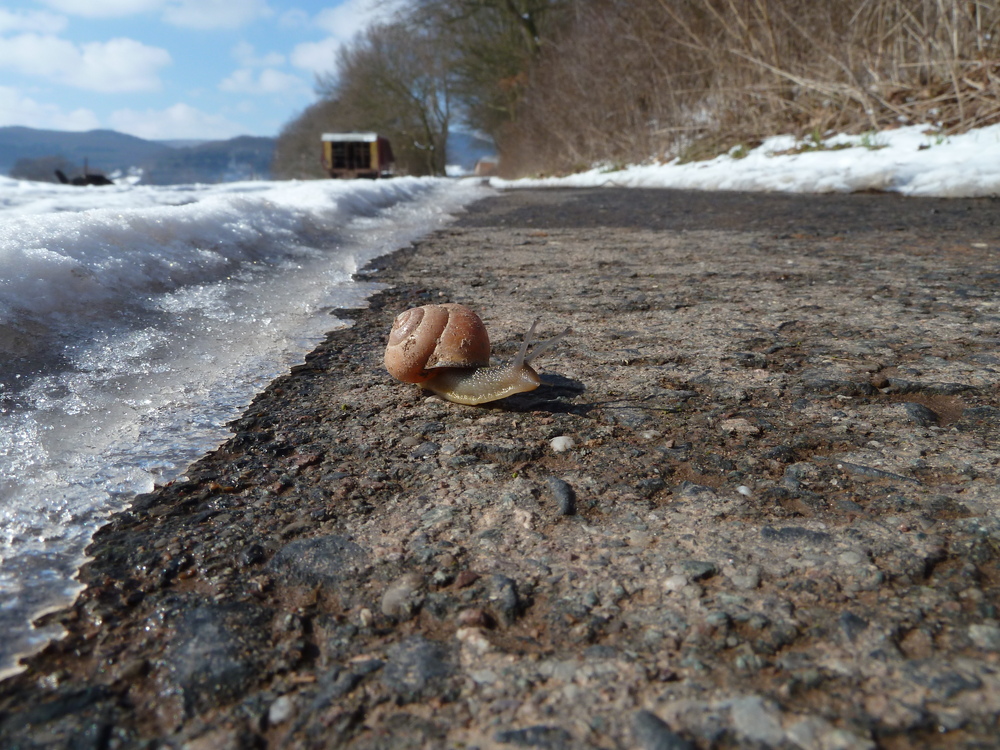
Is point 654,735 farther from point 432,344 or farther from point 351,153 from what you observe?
point 351,153

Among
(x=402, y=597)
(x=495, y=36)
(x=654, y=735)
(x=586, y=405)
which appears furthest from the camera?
(x=495, y=36)

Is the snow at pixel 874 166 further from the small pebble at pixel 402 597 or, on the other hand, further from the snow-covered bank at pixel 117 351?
the small pebble at pixel 402 597

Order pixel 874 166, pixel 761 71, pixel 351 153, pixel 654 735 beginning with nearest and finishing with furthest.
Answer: pixel 654 735, pixel 874 166, pixel 761 71, pixel 351 153

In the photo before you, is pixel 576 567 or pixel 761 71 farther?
pixel 761 71

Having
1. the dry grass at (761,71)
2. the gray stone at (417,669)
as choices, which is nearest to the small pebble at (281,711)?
the gray stone at (417,669)

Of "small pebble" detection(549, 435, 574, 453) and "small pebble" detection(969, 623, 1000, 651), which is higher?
"small pebble" detection(549, 435, 574, 453)

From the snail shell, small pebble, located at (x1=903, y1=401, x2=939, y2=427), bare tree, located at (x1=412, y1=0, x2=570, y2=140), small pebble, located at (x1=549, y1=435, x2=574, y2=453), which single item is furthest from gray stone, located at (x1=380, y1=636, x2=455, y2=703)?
bare tree, located at (x1=412, y1=0, x2=570, y2=140)

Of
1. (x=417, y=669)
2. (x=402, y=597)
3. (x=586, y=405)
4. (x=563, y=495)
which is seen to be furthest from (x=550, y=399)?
(x=417, y=669)

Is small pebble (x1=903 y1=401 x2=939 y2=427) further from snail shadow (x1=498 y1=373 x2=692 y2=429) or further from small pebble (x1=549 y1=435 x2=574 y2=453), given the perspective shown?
small pebble (x1=549 y1=435 x2=574 y2=453)

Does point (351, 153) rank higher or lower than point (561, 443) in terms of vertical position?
higher
